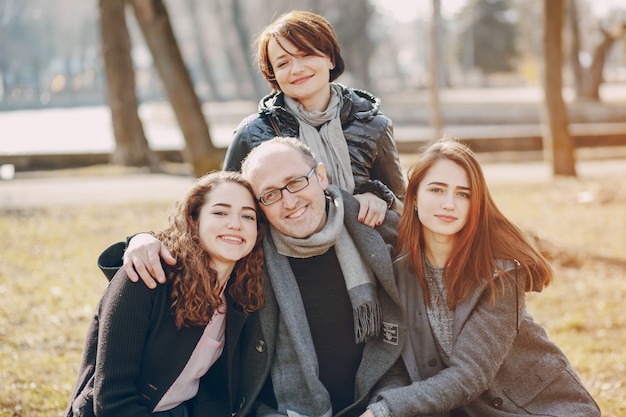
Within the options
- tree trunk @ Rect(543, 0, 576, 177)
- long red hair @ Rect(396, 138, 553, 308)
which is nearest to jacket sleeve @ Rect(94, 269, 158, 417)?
long red hair @ Rect(396, 138, 553, 308)

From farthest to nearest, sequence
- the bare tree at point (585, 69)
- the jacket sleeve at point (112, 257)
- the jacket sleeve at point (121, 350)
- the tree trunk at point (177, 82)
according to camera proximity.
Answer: the bare tree at point (585, 69) < the tree trunk at point (177, 82) < the jacket sleeve at point (112, 257) < the jacket sleeve at point (121, 350)

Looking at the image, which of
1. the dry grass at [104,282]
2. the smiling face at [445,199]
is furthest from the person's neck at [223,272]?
the dry grass at [104,282]

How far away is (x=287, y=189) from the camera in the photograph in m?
3.20

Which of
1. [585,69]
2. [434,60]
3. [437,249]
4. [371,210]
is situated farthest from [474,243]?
[585,69]

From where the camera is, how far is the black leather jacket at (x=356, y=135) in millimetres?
3750

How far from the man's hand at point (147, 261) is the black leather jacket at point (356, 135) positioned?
847mm

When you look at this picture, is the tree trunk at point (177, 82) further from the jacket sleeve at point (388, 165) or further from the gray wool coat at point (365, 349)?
the gray wool coat at point (365, 349)

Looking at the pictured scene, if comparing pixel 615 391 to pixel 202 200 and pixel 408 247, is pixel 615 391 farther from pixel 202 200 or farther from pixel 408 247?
pixel 202 200

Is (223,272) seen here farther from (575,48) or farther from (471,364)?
(575,48)

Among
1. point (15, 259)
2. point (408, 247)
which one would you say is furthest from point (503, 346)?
point (15, 259)

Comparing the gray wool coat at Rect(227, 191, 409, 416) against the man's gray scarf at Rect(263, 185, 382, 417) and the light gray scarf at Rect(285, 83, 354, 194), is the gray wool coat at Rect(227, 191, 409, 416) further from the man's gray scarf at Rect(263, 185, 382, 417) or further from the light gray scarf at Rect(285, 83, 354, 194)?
the light gray scarf at Rect(285, 83, 354, 194)

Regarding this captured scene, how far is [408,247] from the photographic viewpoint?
338 centimetres

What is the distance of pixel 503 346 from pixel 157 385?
1.39 m

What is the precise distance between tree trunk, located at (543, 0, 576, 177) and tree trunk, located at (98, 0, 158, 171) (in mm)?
8593
